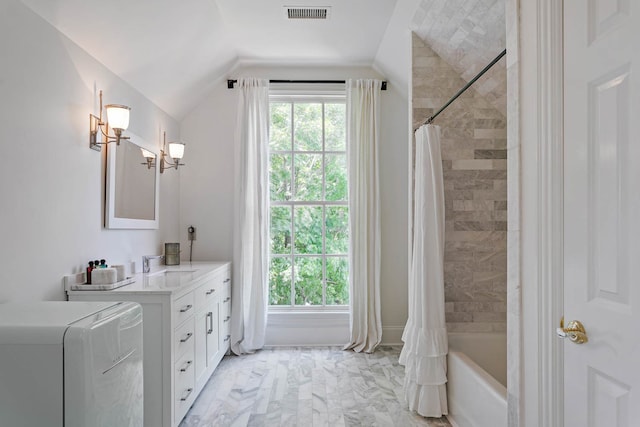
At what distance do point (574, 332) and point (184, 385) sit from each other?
7.00 feet

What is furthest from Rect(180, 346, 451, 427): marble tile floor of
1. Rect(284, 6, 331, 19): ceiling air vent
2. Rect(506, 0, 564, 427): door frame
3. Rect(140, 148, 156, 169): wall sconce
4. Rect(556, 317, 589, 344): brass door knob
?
Rect(284, 6, 331, 19): ceiling air vent

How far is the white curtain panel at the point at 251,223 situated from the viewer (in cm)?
379

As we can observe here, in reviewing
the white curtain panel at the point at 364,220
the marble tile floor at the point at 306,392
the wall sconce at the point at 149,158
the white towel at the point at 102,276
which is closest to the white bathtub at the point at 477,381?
the marble tile floor at the point at 306,392

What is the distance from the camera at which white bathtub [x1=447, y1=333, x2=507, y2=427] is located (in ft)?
6.41

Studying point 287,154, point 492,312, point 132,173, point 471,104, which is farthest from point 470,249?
point 132,173

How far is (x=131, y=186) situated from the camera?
2.85 m

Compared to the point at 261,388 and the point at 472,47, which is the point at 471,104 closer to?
the point at 472,47

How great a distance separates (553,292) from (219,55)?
3167 millimetres

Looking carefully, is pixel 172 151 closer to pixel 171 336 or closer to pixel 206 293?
pixel 206 293

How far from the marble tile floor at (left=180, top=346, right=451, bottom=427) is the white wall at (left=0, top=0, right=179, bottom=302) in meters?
1.24

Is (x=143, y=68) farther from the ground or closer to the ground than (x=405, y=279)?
farther from the ground

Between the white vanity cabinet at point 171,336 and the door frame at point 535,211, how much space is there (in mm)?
1717

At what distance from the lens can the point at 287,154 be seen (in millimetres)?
4090

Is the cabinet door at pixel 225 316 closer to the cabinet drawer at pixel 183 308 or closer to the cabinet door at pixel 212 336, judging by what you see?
the cabinet door at pixel 212 336
